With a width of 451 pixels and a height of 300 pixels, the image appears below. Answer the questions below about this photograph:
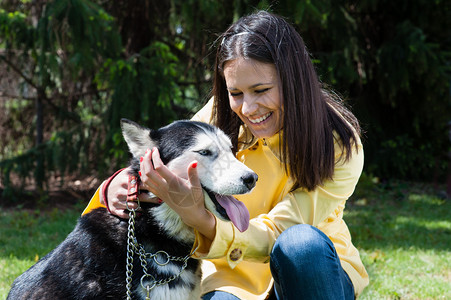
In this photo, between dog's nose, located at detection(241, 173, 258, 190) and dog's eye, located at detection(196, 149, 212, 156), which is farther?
dog's eye, located at detection(196, 149, 212, 156)

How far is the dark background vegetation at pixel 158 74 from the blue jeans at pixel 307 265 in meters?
3.18

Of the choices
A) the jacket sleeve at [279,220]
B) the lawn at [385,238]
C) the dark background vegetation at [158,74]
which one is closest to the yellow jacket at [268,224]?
the jacket sleeve at [279,220]

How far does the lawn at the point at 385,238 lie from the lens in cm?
367

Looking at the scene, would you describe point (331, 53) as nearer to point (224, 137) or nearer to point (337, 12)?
point (337, 12)

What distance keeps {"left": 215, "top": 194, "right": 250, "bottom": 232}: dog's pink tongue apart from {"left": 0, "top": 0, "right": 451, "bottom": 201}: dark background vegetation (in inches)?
120

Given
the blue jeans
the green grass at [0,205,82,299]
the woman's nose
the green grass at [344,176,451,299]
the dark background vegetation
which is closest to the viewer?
the blue jeans

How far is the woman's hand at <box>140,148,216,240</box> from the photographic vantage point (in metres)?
1.96

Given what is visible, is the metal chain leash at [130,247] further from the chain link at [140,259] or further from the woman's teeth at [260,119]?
the woman's teeth at [260,119]

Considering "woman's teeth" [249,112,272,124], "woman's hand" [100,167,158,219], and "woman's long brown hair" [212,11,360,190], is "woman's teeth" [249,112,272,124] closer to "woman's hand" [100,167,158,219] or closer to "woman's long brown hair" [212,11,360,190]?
"woman's long brown hair" [212,11,360,190]

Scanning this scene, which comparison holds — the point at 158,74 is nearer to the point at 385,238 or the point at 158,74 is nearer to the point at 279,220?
the point at 385,238

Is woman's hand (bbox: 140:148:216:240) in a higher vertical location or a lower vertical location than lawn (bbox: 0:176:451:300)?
higher

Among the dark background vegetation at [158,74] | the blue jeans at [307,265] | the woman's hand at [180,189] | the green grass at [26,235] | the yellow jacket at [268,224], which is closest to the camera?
the woman's hand at [180,189]

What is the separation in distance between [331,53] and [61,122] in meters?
4.34

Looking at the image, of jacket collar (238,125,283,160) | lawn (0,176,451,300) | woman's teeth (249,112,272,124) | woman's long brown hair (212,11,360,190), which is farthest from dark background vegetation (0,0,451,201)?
woman's teeth (249,112,272,124)
